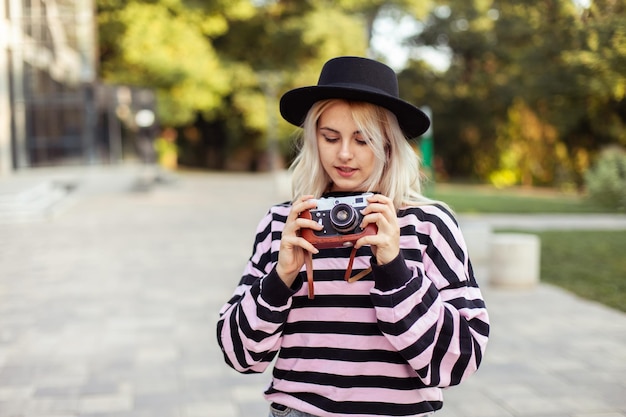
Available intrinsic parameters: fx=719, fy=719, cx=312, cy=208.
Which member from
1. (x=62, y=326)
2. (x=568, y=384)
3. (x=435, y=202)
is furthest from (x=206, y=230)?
(x=435, y=202)

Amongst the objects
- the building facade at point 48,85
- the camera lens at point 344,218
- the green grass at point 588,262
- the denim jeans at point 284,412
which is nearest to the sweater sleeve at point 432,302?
the camera lens at point 344,218

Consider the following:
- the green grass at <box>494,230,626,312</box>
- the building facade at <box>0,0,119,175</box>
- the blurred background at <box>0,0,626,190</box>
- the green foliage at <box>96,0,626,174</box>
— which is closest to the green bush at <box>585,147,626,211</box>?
the green grass at <box>494,230,626,312</box>

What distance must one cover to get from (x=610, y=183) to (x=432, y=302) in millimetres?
6039

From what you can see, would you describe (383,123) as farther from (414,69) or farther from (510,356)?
(414,69)

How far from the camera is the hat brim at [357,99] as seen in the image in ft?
5.54

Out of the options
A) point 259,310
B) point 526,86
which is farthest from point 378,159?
point 526,86

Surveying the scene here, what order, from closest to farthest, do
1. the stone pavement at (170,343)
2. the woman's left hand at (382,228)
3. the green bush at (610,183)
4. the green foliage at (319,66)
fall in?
the woman's left hand at (382,228) → the stone pavement at (170,343) → the green bush at (610,183) → the green foliage at (319,66)

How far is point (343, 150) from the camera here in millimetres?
1715

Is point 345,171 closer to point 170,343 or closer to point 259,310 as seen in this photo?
point 259,310

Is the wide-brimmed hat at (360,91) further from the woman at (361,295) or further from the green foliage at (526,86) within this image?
the green foliage at (526,86)

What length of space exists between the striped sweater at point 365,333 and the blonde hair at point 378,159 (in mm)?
69

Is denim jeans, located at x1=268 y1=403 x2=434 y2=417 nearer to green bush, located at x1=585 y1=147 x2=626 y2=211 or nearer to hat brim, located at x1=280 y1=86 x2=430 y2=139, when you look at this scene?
hat brim, located at x1=280 y1=86 x2=430 y2=139

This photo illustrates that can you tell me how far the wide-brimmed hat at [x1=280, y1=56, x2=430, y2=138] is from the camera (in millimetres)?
1695

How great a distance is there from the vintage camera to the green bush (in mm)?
5937
